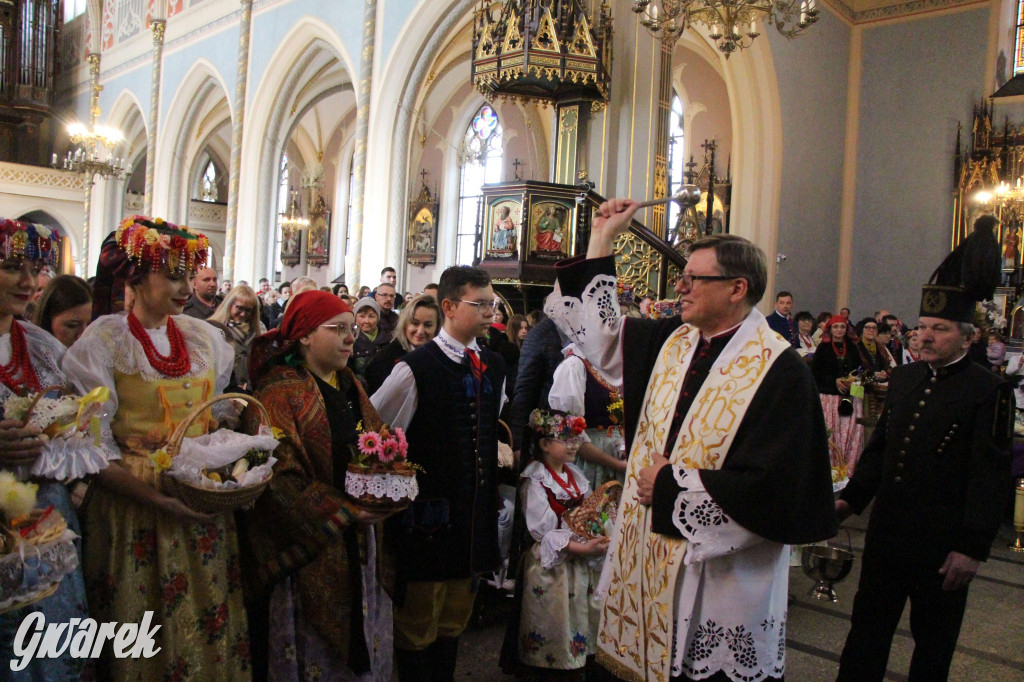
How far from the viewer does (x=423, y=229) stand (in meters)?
21.7

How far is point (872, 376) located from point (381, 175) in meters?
8.67

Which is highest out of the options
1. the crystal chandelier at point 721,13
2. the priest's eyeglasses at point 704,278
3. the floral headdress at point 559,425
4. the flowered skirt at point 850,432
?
the crystal chandelier at point 721,13

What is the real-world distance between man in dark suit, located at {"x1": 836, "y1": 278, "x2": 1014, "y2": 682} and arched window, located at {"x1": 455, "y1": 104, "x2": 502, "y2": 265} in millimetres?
18267

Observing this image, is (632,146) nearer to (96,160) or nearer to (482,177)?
(482,177)

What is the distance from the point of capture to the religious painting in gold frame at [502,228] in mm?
8430

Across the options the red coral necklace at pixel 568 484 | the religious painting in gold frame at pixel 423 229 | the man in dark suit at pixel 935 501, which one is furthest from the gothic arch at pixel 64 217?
the man in dark suit at pixel 935 501

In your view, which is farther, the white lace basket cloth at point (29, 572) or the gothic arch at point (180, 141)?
the gothic arch at point (180, 141)

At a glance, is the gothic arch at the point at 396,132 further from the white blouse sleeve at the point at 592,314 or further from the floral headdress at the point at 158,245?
the white blouse sleeve at the point at 592,314

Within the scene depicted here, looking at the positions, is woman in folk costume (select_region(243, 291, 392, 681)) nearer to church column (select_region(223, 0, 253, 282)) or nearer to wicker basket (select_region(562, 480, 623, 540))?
wicker basket (select_region(562, 480, 623, 540))

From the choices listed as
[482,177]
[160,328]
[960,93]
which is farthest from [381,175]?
[160,328]

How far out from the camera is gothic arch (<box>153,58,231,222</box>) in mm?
19000

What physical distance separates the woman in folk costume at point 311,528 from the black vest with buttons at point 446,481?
0.61 feet

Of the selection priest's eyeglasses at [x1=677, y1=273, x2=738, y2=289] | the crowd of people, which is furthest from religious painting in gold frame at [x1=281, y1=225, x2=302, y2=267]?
priest's eyeglasses at [x1=677, y1=273, x2=738, y2=289]

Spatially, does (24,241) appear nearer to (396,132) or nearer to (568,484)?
(568,484)
